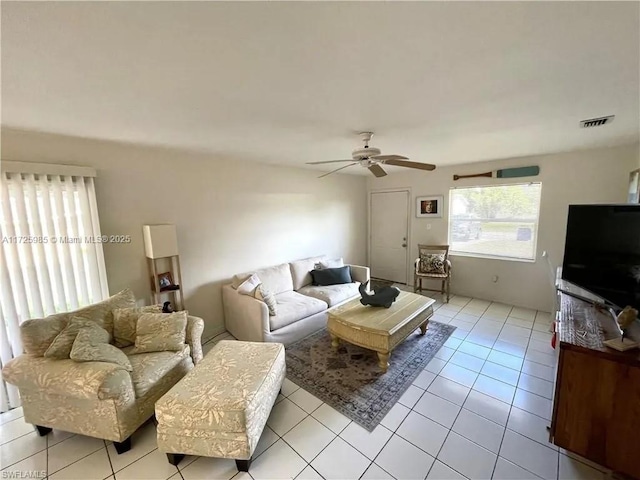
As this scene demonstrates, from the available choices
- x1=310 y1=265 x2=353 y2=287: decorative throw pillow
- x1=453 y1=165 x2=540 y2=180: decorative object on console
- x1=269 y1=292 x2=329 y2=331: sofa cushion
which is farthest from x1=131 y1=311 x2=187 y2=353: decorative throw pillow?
x1=453 y1=165 x2=540 y2=180: decorative object on console

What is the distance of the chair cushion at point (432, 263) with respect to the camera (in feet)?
14.5

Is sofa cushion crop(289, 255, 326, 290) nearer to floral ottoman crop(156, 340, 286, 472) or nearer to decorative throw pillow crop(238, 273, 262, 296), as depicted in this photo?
decorative throw pillow crop(238, 273, 262, 296)

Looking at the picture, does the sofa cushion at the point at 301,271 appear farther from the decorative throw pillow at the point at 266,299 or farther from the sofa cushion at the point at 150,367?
the sofa cushion at the point at 150,367

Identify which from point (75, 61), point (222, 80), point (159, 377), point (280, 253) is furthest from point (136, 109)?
point (280, 253)

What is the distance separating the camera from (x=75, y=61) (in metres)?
1.19

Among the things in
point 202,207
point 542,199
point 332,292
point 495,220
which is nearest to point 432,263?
point 495,220

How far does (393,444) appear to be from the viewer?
1798 millimetres

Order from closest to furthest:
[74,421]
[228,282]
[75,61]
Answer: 1. [75,61]
2. [74,421]
3. [228,282]

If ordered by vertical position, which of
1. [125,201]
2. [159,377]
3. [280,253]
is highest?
[125,201]

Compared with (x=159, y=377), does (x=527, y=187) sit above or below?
above

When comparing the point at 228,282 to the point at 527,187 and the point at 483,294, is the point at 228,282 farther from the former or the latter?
the point at 527,187

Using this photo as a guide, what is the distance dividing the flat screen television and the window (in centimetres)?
175

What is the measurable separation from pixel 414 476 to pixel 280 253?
10.2ft

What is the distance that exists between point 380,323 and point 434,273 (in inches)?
87.9
